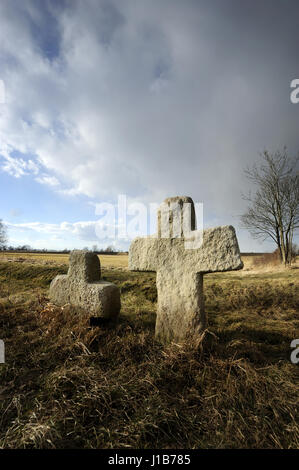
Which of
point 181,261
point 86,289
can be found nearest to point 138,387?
point 181,261

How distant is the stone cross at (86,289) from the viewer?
4.04m

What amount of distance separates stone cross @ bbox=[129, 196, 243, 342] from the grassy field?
1.26 feet

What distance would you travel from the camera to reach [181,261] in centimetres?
353

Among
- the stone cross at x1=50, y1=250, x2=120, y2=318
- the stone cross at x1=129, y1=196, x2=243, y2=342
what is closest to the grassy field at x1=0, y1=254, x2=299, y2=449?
the stone cross at x1=50, y1=250, x2=120, y2=318

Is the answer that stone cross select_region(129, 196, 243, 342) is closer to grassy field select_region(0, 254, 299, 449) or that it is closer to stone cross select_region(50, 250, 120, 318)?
grassy field select_region(0, 254, 299, 449)

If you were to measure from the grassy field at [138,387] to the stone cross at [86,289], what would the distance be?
0.81 feet

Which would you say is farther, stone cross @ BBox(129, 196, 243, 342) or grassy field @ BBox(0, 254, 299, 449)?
stone cross @ BBox(129, 196, 243, 342)

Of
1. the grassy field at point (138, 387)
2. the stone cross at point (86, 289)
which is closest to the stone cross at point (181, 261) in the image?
the grassy field at point (138, 387)

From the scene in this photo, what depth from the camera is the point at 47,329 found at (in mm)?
3641

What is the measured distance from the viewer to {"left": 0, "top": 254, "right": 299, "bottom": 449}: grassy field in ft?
5.93

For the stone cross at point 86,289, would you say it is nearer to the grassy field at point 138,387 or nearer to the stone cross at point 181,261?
the grassy field at point 138,387

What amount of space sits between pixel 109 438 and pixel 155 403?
0.49m
